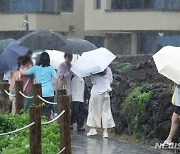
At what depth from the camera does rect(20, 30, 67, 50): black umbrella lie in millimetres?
17328

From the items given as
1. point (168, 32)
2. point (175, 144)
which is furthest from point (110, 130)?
point (168, 32)

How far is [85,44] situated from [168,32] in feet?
95.9

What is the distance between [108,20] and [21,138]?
3676 cm

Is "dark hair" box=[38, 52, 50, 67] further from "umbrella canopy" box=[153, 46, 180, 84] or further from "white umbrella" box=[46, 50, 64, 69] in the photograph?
"umbrella canopy" box=[153, 46, 180, 84]

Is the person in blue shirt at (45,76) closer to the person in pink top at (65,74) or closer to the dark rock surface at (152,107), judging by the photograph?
the person in pink top at (65,74)

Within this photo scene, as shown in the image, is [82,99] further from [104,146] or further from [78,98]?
[104,146]

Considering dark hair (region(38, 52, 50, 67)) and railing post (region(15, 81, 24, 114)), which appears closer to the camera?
railing post (region(15, 81, 24, 114))

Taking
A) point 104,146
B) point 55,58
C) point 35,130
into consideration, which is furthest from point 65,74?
point 35,130

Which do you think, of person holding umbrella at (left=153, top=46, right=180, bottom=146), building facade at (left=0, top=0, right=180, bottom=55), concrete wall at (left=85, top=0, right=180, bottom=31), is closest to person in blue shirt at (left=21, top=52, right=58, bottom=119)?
person holding umbrella at (left=153, top=46, right=180, bottom=146)

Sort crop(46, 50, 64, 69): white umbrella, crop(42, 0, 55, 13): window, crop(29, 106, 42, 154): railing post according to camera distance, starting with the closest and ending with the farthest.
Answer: crop(29, 106, 42, 154): railing post, crop(46, 50, 64, 69): white umbrella, crop(42, 0, 55, 13): window

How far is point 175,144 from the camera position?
1380 cm

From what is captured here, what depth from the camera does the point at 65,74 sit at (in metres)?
16.5

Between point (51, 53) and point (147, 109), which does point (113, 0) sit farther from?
point (147, 109)

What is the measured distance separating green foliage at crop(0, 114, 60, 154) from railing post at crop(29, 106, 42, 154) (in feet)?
2.06
